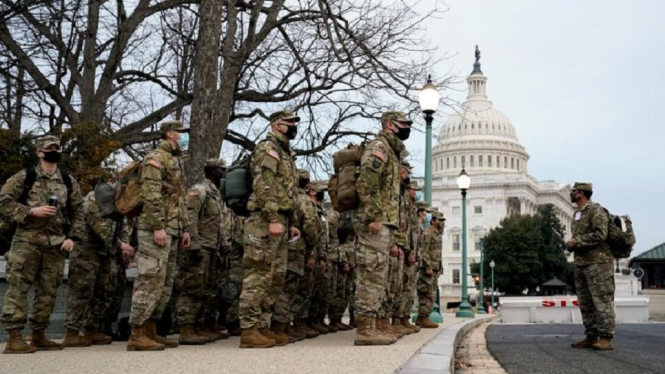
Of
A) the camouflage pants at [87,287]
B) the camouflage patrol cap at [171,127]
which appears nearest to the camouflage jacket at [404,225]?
the camouflage patrol cap at [171,127]

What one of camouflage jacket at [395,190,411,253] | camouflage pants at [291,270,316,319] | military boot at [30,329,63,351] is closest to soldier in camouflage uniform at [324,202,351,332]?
camouflage pants at [291,270,316,319]

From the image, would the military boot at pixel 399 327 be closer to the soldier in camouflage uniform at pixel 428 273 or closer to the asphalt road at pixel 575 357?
the asphalt road at pixel 575 357

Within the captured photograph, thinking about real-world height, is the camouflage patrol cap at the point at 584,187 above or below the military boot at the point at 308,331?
above

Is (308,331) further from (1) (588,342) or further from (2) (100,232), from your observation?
(1) (588,342)

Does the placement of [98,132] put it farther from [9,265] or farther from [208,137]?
[9,265]

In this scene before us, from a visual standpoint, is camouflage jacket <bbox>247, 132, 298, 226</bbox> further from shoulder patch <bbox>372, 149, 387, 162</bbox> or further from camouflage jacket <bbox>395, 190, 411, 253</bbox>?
camouflage jacket <bbox>395, 190, 411, 253</bbox>

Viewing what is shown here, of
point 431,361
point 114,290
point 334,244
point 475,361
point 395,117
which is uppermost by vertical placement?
point 395,117

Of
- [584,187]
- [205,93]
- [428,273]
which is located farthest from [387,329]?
[205,93]

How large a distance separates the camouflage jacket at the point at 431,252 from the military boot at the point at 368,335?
557 centimetres

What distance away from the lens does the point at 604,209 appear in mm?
9250

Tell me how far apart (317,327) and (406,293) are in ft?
4.54

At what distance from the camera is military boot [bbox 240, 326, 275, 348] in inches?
278

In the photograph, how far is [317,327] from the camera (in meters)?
10.5

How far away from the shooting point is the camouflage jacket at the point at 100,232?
831 cm
